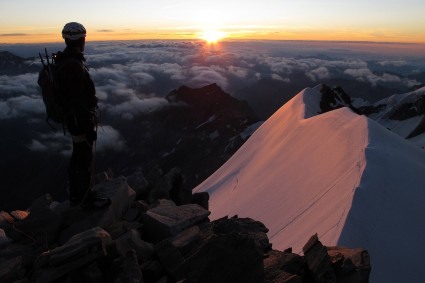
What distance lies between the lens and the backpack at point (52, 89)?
810 centimetres

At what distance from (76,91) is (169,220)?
3.48m

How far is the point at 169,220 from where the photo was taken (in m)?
8.57

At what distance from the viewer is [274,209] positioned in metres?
17.2

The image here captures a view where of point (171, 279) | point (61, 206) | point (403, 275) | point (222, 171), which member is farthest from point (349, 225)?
point (222, 171)

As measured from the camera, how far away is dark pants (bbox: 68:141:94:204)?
8.76m

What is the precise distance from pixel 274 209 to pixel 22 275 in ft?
39.9

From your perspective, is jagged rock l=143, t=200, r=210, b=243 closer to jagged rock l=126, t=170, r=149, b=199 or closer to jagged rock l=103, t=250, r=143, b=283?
jagged rock l=103, t=250, r=143, b=283

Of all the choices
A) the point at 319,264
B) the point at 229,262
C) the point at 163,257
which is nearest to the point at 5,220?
the point at 163,257

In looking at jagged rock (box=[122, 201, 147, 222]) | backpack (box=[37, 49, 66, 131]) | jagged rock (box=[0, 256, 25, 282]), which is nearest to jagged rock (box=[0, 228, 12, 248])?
jagged rock (box=[0, 256, 25, 282])

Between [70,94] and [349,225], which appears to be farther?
[349,225]

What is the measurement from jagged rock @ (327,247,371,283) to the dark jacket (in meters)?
5.90

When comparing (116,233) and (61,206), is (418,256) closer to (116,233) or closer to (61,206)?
(116,233)

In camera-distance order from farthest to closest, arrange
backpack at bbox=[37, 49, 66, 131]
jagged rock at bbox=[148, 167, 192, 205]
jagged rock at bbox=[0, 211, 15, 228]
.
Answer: jagged rock at bbox=[148, 167, 192, 205] → jagged rock at bbox=[0, 211, 15, 228] → backpack at bbox=[37, 49, 66, 131]

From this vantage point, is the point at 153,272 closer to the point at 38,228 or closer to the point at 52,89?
the point at 38,228
